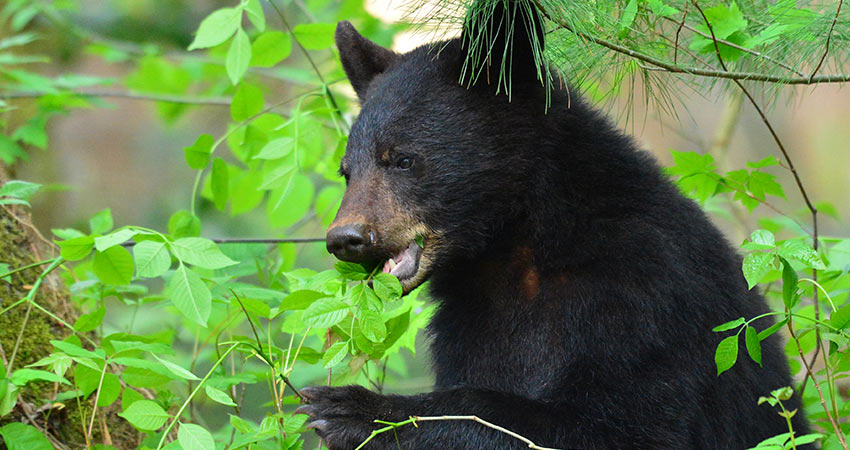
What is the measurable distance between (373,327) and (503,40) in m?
1.02

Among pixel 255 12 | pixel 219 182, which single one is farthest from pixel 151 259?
pixel 219 182

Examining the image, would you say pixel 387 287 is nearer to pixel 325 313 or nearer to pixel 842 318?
pixel 325 313

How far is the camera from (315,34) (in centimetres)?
334

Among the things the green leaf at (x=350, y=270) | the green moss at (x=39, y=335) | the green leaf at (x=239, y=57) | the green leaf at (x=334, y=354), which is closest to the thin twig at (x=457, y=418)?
the green leaf at (x=334, y=354)

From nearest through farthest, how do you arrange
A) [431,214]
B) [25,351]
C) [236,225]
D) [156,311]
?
→ [431,214], [25,351], [156,311], [236,225]

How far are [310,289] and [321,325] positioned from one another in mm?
363

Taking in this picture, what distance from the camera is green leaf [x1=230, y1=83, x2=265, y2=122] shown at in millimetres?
3402

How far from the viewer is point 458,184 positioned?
104 inches

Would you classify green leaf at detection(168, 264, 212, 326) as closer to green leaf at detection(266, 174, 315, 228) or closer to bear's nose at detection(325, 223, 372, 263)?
bear's nose at detection(325, 223, 372, 263)

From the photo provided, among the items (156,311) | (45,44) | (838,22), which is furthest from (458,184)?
(45,44)

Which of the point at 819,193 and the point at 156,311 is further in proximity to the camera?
the point at 819,193

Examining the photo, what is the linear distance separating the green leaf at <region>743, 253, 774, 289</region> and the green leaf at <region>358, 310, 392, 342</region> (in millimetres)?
902

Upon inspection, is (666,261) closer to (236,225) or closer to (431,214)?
(431,214)

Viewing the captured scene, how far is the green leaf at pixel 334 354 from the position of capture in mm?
2135
